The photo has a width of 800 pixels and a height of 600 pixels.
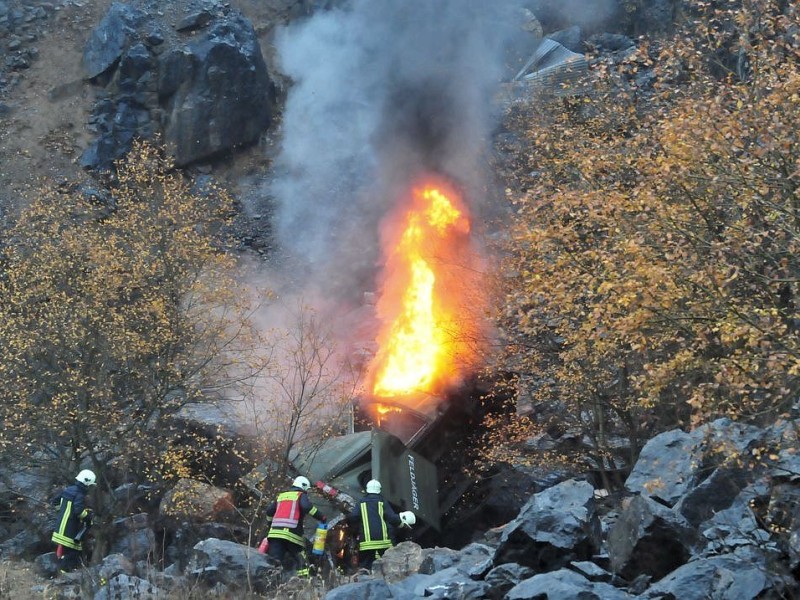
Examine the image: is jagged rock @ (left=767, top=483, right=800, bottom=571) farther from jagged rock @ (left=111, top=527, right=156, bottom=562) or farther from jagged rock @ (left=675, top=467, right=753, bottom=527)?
jagged rock @ (left=111, top=527, right=156, bottom=562)

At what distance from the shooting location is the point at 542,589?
920 centimetres

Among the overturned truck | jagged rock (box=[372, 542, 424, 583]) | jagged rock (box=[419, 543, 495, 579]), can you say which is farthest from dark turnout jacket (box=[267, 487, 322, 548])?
jagged rock (box=[419, 543, 495, 579])

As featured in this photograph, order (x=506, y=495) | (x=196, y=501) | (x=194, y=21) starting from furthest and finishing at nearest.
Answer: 1. (x=194, y=21)
2. (x=506, y=495)
3. (x=196, y=501)

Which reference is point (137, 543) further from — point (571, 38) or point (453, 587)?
point (571, 38)

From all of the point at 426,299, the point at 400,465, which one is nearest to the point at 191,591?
the point at 400,465

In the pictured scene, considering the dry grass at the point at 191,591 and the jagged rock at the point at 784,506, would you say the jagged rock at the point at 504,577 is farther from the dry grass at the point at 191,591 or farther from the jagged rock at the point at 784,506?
the jagged rock at the point at 784,506

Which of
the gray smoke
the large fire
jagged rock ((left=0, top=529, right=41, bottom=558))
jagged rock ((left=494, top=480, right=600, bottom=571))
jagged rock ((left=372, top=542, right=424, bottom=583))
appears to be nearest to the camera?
jagged rock ((left=494, top=480, right=600, bottom=571))

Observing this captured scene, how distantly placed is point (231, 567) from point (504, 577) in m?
5.43

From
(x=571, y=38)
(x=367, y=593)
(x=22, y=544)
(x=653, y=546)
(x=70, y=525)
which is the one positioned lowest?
(x=367, y=593)

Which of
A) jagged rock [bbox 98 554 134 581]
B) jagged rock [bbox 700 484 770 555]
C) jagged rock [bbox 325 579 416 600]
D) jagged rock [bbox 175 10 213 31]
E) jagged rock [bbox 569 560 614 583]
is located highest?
jagged rock [bbox 175 10 213 31]

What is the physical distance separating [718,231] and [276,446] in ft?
37.3

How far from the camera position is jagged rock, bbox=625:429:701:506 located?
13789mm

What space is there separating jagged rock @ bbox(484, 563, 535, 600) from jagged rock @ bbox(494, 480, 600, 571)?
0.62 m

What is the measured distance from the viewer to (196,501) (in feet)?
73.2
